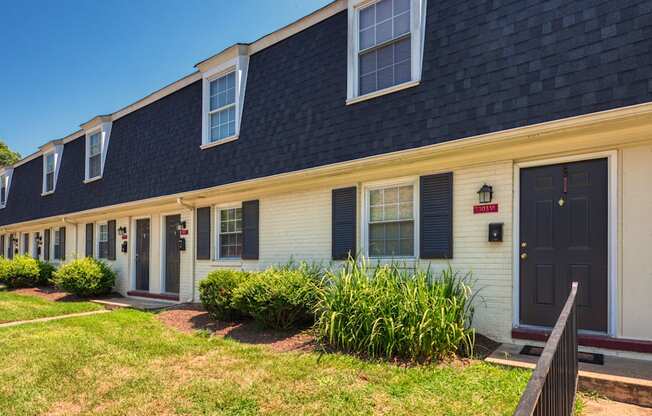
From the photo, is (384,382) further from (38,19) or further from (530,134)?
(38,19)

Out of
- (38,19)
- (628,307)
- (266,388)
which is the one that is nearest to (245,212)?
(266,388)

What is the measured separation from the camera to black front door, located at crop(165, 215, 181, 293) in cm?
1170

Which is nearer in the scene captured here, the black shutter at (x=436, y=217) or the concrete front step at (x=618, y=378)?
the concrete front step at (x=618, y=378)

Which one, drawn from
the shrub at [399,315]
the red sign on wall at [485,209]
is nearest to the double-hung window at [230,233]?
the shrub at [399,315]

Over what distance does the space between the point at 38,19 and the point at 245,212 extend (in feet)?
31.4

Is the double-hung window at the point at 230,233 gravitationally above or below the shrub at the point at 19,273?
above

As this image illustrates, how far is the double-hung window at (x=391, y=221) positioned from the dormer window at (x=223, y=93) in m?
3.69

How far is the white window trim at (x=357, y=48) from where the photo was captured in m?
6.46

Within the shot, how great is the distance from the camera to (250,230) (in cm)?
952

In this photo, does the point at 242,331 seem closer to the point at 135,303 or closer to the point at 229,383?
the point at 229,383

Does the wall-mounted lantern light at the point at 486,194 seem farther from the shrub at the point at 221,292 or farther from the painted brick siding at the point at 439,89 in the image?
the shrub at the point at 221,292

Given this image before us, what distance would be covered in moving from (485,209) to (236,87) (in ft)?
19.5

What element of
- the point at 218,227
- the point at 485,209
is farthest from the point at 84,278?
the point at 485,209

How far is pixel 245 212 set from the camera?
9695 millimetres
